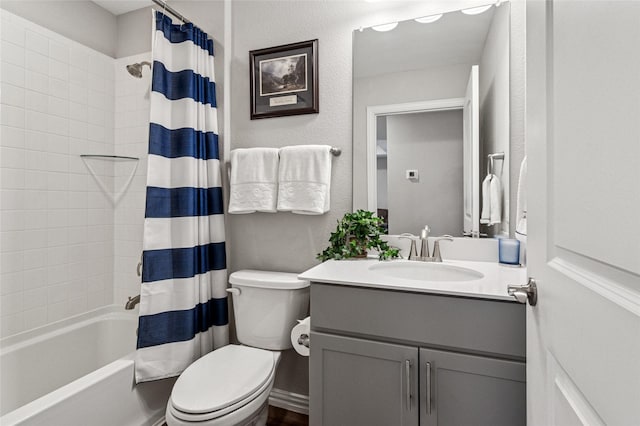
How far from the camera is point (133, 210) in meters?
2.33

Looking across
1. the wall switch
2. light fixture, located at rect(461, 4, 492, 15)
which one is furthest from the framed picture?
light fixture, located at rect(461, 4, 492, 15)

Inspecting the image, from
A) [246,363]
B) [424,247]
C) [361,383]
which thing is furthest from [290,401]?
[424,247]

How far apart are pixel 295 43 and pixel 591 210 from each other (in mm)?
1766

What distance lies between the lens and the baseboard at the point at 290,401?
5.99ft

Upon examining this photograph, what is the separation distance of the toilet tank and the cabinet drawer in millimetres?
404

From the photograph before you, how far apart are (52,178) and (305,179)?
1524mm

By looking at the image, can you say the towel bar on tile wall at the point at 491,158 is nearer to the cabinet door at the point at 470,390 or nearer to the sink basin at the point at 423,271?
the sink basin at the point at 423,271

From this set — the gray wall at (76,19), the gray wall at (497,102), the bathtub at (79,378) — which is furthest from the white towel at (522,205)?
the gray wall at (76,19)

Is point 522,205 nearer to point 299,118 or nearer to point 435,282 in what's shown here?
point 435,282

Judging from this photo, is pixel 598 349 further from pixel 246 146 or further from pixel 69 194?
pixel 69 194

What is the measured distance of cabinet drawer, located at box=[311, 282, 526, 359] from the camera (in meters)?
1.01

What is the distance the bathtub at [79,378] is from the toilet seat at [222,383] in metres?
0.40

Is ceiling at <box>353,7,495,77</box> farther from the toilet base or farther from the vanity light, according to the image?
the toilet base

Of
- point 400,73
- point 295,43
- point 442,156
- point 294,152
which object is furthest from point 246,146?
point 442,156
